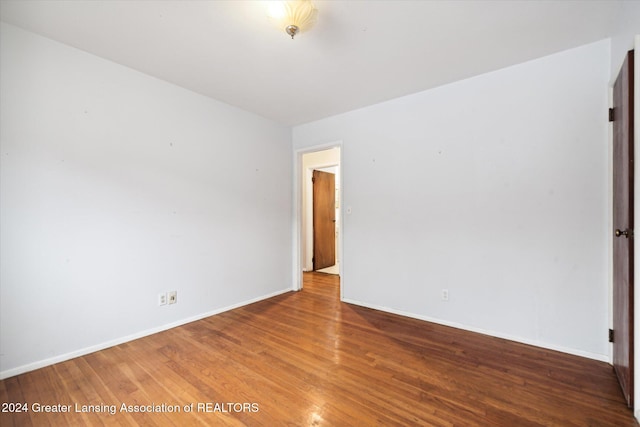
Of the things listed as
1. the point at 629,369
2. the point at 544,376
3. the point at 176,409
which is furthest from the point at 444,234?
the point at 176,409

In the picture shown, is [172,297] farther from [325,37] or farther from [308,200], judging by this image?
[308,200]

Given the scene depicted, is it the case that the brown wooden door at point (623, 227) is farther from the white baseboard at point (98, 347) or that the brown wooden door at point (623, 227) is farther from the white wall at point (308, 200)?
the white wall at point (308, 200)

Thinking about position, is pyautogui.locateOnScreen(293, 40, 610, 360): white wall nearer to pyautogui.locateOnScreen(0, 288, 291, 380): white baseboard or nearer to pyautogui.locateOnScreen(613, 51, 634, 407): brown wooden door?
pyautogui.locateOnScreen(613, 51, 634, 407): brown wooden door

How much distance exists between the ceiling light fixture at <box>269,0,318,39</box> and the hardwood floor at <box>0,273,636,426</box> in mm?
2348

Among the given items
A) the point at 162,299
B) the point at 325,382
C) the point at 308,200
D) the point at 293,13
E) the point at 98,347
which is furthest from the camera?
the point at 308,200

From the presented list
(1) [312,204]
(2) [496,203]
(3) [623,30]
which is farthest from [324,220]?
(3) [623,30]

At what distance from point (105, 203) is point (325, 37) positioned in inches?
90.4

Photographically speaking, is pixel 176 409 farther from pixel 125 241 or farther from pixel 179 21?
pixel 179 21

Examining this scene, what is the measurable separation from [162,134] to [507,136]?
10.9 feet

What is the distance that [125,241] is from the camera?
2.51 m

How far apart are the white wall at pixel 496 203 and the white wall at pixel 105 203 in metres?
1.72

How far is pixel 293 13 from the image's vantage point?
1.68 meters

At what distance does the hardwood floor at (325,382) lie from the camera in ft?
5.16

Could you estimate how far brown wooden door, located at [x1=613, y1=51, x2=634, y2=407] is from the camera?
1.64 m
